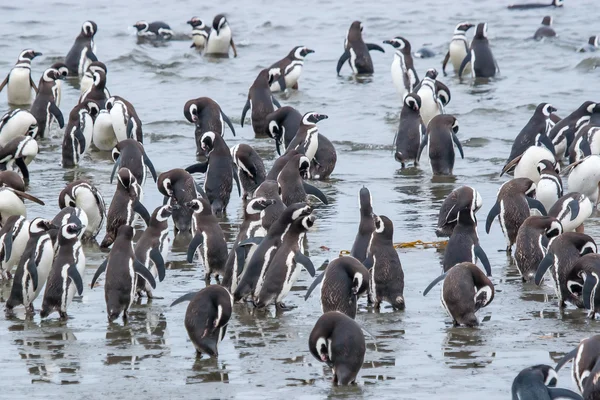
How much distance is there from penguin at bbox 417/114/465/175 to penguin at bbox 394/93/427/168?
444mm

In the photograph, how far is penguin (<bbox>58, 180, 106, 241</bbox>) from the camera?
9906mm

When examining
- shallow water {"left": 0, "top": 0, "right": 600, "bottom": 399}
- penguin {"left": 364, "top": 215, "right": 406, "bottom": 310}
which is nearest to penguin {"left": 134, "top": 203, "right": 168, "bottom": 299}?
shallow water {"left": 0, "top": 0, "right": 600, "bottom": 399}

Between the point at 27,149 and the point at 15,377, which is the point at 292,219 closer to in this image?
the point at 15,377

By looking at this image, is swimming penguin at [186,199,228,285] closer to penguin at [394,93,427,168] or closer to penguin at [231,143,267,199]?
penguin at [231,143,267,199]

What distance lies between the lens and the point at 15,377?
21.5ft

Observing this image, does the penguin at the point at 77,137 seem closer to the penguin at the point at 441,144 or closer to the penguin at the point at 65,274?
the penguin at the point at 441,144

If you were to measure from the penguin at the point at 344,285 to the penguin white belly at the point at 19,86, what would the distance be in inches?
444

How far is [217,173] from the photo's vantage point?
10961 mm

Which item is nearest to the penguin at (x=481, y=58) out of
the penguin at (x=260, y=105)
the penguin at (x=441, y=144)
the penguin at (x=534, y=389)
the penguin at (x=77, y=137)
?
the penguin at (x=260, y=105)

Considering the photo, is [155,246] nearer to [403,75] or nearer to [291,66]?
[403,75]

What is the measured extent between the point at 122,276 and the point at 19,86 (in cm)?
1049

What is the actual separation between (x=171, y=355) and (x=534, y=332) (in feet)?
7.58

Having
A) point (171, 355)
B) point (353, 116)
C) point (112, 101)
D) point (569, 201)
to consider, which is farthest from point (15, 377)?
point (353, 116)

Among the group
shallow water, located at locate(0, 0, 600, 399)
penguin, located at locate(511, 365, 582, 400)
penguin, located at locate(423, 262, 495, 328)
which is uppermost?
penguin, located at locate(511, 365, 582, 400)
